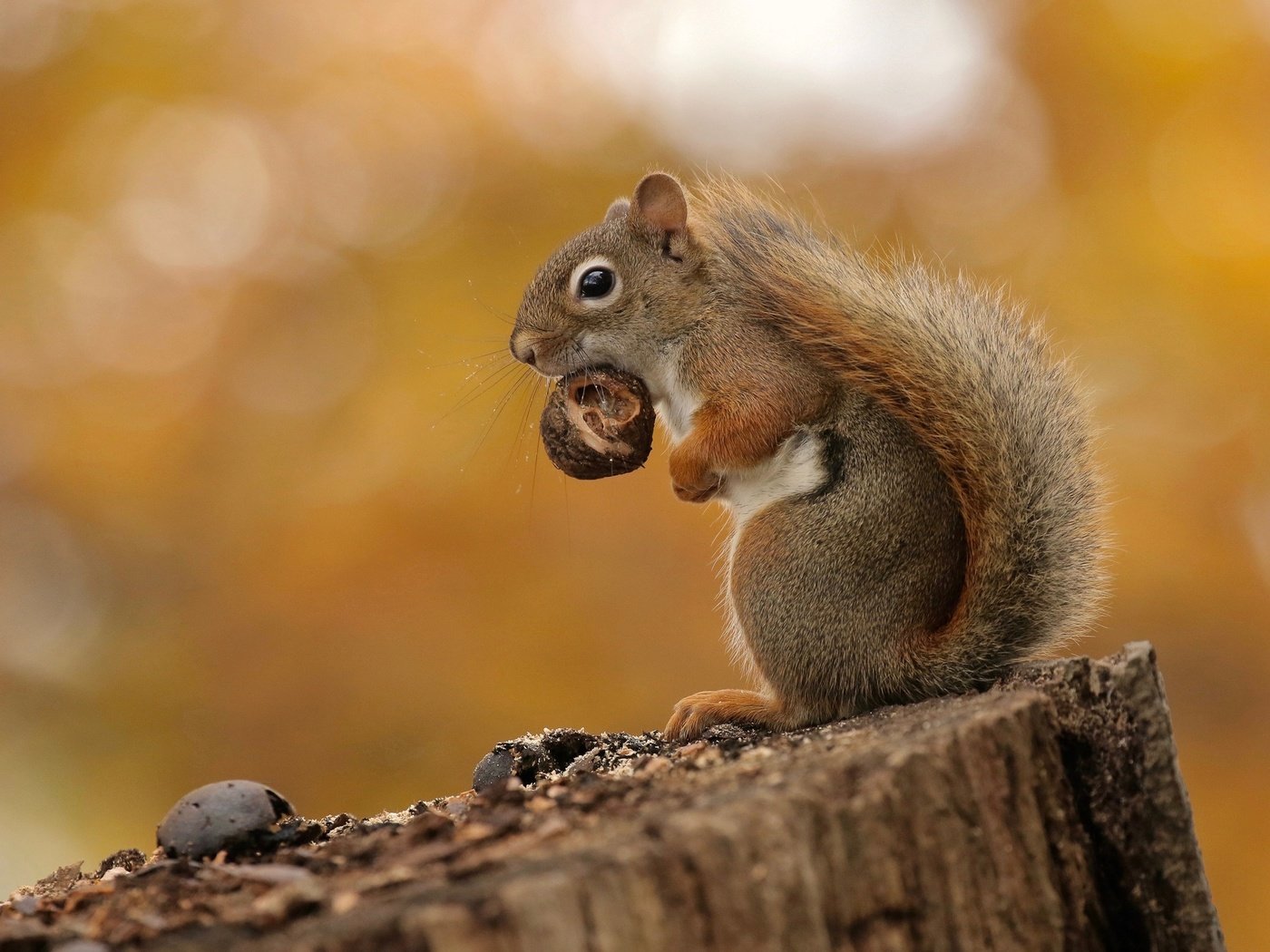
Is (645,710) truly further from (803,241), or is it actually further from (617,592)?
(803,241)

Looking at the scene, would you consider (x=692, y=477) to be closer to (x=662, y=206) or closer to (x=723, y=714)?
(x=723, y=714)

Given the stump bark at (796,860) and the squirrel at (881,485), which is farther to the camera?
the squirrel at (881,485)

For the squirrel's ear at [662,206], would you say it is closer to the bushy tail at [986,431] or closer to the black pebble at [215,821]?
the bushy tail at [986,431]

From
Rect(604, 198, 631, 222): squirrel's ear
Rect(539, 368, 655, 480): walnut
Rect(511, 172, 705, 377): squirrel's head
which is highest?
Rect(604, 198, 631, 222): squirrel's ear

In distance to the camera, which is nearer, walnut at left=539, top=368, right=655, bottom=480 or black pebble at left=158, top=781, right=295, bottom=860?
black pebble at left=158, top=781, right=295, bottom=860

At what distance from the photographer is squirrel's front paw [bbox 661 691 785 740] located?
235 centimetres

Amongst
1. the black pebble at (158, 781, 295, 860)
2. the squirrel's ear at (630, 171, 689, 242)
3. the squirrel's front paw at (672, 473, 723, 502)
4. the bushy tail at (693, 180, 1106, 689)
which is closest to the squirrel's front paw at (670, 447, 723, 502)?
the squirrel's front paw at (672, 473, 723, 502)

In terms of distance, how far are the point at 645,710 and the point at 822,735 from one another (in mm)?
2175

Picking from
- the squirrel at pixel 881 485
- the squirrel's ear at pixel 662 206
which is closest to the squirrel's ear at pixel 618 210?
the squirrel's ear at pixel 662 206

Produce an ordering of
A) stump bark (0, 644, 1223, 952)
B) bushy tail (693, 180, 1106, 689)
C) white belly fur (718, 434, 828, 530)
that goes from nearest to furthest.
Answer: stump bark (0, 644, 1223, 952) → bushy tail (693, 180, 1106, 689) → white belly fur (718, 434, 828, 530)

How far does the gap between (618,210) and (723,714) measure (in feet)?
4.18

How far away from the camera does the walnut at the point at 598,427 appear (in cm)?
249

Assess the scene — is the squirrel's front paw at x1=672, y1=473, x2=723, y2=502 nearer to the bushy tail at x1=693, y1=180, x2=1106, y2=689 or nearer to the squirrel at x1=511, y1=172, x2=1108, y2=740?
the squirrel at x1=511, y1=172, x2=1108, y2=740

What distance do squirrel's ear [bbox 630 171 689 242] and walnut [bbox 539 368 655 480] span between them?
1.29 feet
